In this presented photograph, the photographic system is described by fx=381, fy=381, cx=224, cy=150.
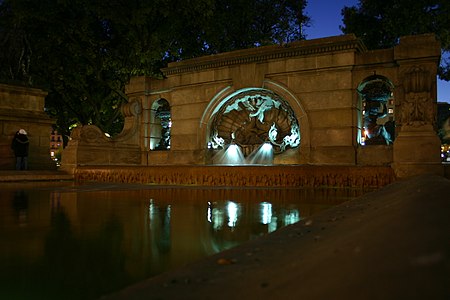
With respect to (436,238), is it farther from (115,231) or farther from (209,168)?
(209,168)

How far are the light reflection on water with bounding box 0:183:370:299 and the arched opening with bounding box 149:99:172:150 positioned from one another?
901 cm

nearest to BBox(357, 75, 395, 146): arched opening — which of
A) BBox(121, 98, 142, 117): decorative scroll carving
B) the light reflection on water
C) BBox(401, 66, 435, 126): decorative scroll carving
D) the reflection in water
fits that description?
BBox(401, 66, 435, 126): decorative scroll carving

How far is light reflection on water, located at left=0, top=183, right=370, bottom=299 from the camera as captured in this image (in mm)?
1974

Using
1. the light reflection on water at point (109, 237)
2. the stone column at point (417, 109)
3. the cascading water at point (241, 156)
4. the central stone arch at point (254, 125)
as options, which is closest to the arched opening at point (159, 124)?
the central stone arch at point (254, 125)

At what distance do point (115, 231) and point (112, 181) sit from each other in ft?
24.4

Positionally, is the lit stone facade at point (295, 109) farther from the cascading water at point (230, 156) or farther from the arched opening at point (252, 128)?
the cascading water at point (230, 156)

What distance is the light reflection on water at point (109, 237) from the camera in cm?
197

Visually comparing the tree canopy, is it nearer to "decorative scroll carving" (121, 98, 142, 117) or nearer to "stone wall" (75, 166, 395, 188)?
"decorative scroll carving" (121, 98, 142, 117)

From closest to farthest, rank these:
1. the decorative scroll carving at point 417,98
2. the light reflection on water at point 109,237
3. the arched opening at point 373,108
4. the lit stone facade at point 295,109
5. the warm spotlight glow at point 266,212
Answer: the light reflection on water at point 109,237, the warm spotlight glow at point 266,212, the decorative scroll carving at point 417,98, the lit stone facade at point 295,109, the arched opening at point 373,108

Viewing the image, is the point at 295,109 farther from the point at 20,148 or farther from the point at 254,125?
the point at 20,148

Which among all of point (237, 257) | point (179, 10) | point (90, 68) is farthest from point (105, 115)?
point (237, 257)

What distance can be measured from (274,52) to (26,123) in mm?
8889

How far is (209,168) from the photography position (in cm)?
910

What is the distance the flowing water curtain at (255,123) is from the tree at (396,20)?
11.5m
